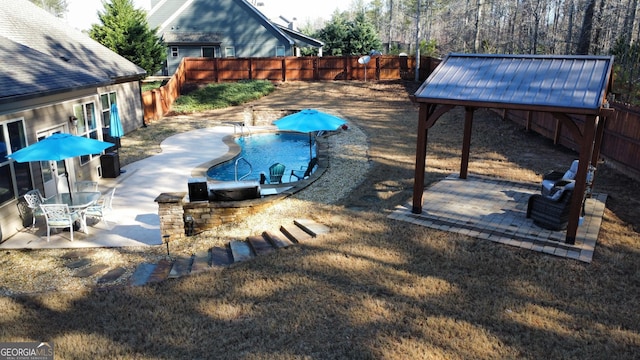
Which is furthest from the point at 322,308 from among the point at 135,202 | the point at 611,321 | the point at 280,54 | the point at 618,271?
the point at 280,54

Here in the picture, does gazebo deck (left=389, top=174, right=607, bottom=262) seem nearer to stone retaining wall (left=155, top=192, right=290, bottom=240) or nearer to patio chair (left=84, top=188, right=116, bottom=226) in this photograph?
stone retaining wall (left=155, top=192, right=290, bottom=240)

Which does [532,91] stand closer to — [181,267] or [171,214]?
[181,267]

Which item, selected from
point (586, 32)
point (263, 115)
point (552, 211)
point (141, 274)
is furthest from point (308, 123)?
point (586, 32)

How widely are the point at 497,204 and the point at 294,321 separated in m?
5.82

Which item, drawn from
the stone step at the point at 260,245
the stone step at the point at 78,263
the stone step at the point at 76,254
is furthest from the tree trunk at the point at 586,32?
the stone step at the point at 78,263

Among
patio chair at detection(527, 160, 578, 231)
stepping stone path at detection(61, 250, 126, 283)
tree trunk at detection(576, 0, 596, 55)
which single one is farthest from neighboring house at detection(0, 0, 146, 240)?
tree trunk at detection(576, 0, 596, 55)

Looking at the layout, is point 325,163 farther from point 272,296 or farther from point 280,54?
point 280,54

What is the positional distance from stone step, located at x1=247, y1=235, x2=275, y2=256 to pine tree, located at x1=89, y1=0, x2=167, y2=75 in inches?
980

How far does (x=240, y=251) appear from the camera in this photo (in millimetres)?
8148

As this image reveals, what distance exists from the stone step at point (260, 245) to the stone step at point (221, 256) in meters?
0.45

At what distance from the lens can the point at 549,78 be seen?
7.85 meters

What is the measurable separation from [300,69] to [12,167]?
24.2m

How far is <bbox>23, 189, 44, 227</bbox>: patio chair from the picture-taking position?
952 centimetres

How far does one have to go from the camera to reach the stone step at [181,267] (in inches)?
290
